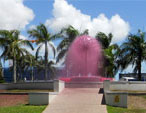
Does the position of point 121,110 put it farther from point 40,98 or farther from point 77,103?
point 40,98

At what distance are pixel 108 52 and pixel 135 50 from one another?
A: 6.67 m

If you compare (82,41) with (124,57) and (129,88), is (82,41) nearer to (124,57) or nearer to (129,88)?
(124,57)

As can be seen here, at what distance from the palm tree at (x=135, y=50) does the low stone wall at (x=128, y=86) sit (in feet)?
27.9

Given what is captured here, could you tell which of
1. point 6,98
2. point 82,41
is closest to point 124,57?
point 82,41

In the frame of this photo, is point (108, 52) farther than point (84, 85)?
Yes

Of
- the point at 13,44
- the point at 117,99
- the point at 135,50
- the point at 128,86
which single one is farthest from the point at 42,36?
the point at 117,99

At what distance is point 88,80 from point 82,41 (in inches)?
234

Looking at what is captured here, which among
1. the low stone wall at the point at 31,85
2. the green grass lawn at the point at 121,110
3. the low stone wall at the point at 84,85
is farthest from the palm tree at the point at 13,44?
the green grass lawn at the point at 121,110

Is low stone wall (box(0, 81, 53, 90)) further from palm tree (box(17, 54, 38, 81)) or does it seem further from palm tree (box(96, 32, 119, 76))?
palm tree (box(96, 32, 119, 76))

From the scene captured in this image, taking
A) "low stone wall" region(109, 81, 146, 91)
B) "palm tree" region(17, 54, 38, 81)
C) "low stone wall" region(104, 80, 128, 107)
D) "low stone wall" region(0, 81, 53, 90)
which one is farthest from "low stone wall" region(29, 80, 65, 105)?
"palm tree" region(17, 54, 38, 81)

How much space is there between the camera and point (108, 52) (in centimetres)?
3706

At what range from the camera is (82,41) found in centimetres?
2853

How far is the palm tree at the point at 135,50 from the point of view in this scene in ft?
100

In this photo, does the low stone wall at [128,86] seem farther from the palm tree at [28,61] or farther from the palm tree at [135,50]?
the palm tree at [28,61]
